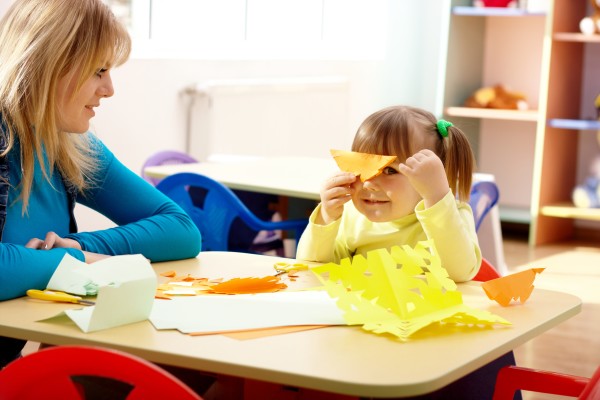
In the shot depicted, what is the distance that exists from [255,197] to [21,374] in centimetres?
256

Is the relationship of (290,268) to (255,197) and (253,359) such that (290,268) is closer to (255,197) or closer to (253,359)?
(253,359)

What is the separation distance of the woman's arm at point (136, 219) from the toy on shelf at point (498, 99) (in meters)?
4.42

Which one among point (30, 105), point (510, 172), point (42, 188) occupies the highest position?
point (30, 105)

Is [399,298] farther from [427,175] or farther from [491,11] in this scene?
[491,11]

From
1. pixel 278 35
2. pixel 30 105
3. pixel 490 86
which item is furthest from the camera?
pixel 490 86

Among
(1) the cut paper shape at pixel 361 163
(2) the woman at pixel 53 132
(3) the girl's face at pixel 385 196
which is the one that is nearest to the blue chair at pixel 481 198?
(3) the girl's face at pixel 385 196

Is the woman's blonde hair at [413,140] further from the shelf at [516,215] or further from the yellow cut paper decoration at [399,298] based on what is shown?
the shelf at [516,215]

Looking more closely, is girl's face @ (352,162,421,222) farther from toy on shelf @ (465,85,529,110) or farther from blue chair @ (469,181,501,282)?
toy on shelf @ (465,85,529,110)

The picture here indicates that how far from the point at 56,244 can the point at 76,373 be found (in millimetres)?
697

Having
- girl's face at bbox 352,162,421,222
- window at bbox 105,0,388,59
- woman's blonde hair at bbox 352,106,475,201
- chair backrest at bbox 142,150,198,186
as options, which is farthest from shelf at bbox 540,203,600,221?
girl's face at bbox 352,162,421,222

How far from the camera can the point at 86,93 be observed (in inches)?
75.7

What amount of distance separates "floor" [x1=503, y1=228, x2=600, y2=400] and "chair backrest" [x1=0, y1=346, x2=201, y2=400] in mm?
2140

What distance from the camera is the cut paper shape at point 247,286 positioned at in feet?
5.75

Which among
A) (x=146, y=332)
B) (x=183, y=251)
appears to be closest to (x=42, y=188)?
(x=183, y=251)
